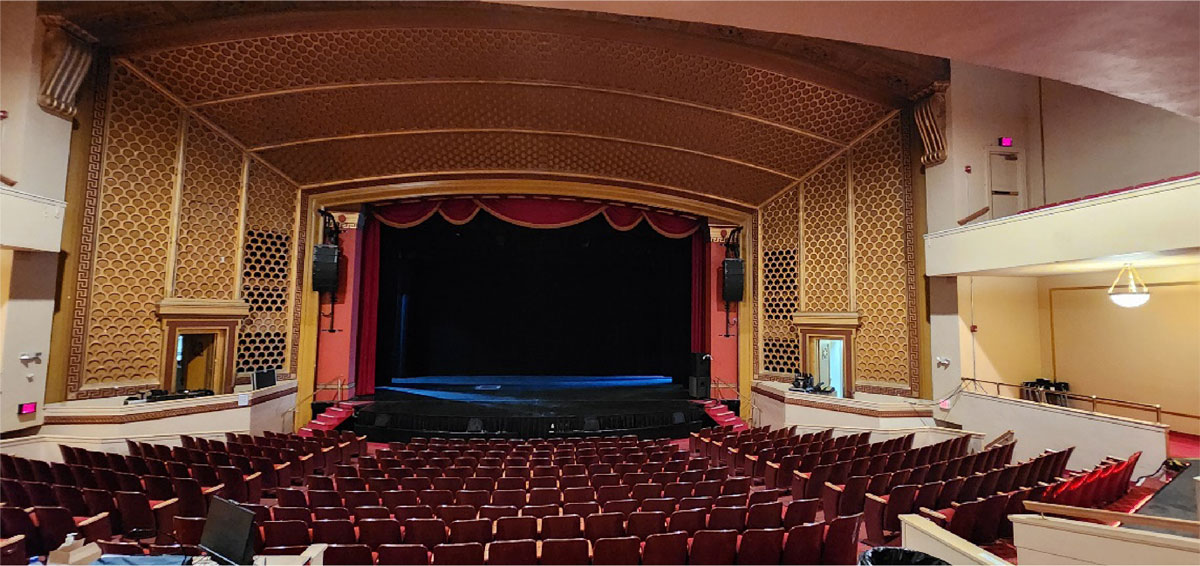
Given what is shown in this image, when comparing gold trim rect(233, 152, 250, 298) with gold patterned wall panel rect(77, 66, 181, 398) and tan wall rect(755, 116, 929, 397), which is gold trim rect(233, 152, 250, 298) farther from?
tan wall rect(755, 116, 929, 397)

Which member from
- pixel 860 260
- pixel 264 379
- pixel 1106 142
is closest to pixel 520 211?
pixel 264 379

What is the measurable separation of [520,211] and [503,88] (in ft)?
12.3

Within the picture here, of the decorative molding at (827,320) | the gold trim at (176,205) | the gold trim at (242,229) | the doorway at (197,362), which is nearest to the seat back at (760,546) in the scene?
the decorative molding at (827,320)

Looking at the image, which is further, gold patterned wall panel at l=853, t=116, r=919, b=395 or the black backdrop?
the black backdrop

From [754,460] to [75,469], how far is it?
8.04 metres

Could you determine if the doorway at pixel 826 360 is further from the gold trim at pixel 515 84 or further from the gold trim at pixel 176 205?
the gold trim at pixel 176 205

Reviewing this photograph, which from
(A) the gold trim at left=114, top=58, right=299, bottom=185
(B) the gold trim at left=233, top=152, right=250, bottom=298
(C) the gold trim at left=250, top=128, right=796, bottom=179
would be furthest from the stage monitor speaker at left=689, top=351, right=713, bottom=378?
(A) the gold trim at left=114, top=58, right=299, bottom=185

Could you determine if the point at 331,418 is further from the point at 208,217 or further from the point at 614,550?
the point at 614,550

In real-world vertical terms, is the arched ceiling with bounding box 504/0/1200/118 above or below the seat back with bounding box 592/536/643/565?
above

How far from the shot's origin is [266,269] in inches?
442

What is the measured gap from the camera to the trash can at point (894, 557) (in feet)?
8.37

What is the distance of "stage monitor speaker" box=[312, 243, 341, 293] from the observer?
38.3ft

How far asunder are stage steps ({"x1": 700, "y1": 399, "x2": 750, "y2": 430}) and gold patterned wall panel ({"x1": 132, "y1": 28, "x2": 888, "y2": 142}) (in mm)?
6959

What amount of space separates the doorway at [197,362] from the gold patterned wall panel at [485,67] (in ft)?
15.2
